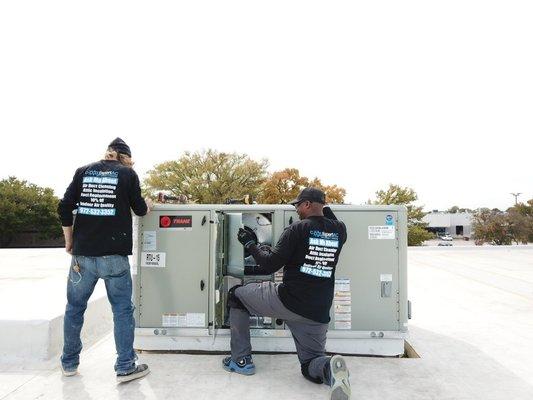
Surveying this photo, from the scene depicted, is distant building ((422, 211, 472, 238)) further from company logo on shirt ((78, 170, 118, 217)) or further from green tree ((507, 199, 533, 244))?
company logo on shirt ((78, 170, 118, 217))

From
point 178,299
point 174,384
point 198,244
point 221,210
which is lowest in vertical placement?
point 174,384

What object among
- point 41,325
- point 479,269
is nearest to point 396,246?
point 41,325

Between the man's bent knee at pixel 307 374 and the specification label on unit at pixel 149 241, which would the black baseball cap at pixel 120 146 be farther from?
the man's bent knee at pixel 307 374

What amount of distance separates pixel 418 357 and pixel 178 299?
92.7 inches

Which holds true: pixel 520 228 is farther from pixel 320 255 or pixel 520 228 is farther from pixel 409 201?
pixel 320 255

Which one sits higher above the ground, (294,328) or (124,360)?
(294,328)

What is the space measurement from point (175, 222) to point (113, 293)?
902 mm

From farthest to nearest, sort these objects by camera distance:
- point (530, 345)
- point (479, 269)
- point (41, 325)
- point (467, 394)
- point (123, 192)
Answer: point (479, 269)
point (530, 345)
point (41, 325)
point (123, 192)
point (467, 394)

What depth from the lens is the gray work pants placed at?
2.96 meters

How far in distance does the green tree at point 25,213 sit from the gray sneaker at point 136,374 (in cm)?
3585

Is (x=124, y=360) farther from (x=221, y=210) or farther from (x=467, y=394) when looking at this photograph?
(x=467, y=394)

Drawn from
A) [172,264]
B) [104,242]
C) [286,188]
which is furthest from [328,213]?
[286,188]

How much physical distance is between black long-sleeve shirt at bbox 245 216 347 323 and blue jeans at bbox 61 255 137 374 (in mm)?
1097

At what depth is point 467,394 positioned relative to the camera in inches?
112
